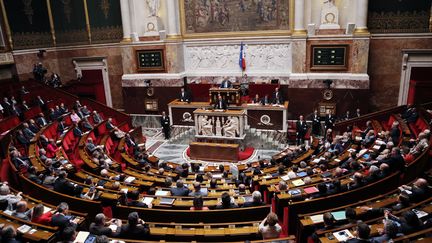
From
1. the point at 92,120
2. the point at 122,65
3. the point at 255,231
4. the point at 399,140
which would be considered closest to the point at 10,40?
the point at 122,65

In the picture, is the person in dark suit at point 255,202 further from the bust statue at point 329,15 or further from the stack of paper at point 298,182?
the bust statue at point 329,15

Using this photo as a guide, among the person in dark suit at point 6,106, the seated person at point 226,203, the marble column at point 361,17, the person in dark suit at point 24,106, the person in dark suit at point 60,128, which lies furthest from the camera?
the marble column at point 361,17

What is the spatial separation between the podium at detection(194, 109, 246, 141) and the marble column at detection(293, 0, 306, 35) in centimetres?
474

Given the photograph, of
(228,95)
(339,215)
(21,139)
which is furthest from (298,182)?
(21,139)

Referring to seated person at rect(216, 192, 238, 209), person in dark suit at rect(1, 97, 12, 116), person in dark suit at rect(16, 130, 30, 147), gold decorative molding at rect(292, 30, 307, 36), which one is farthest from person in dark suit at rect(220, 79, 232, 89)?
seated person at rect(216, 192, 238, 209)

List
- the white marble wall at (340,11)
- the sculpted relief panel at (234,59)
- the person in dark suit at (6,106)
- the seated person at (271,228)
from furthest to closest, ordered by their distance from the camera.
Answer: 1. the sculpted relief panel at (234,59)
2. the white marble wall at (340,11)
3. the person in dark suit at (6,106)
4. the seated person at (271,228)

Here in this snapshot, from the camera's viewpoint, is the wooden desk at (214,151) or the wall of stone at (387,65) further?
the wall of stone at (387,65)

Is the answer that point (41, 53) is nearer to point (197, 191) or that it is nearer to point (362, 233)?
point (197, 191)

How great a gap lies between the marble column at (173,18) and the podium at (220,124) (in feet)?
16.6

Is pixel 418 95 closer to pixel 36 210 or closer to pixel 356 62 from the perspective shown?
pixel 356 62

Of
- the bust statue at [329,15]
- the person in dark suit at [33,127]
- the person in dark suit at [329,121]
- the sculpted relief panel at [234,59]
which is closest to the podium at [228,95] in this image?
the sculpted relief panel at [234,59]

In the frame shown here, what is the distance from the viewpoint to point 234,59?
54.1 ft

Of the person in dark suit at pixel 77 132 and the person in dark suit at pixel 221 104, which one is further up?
the person in dark suit at pixel 221 104

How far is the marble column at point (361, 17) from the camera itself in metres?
13.7
